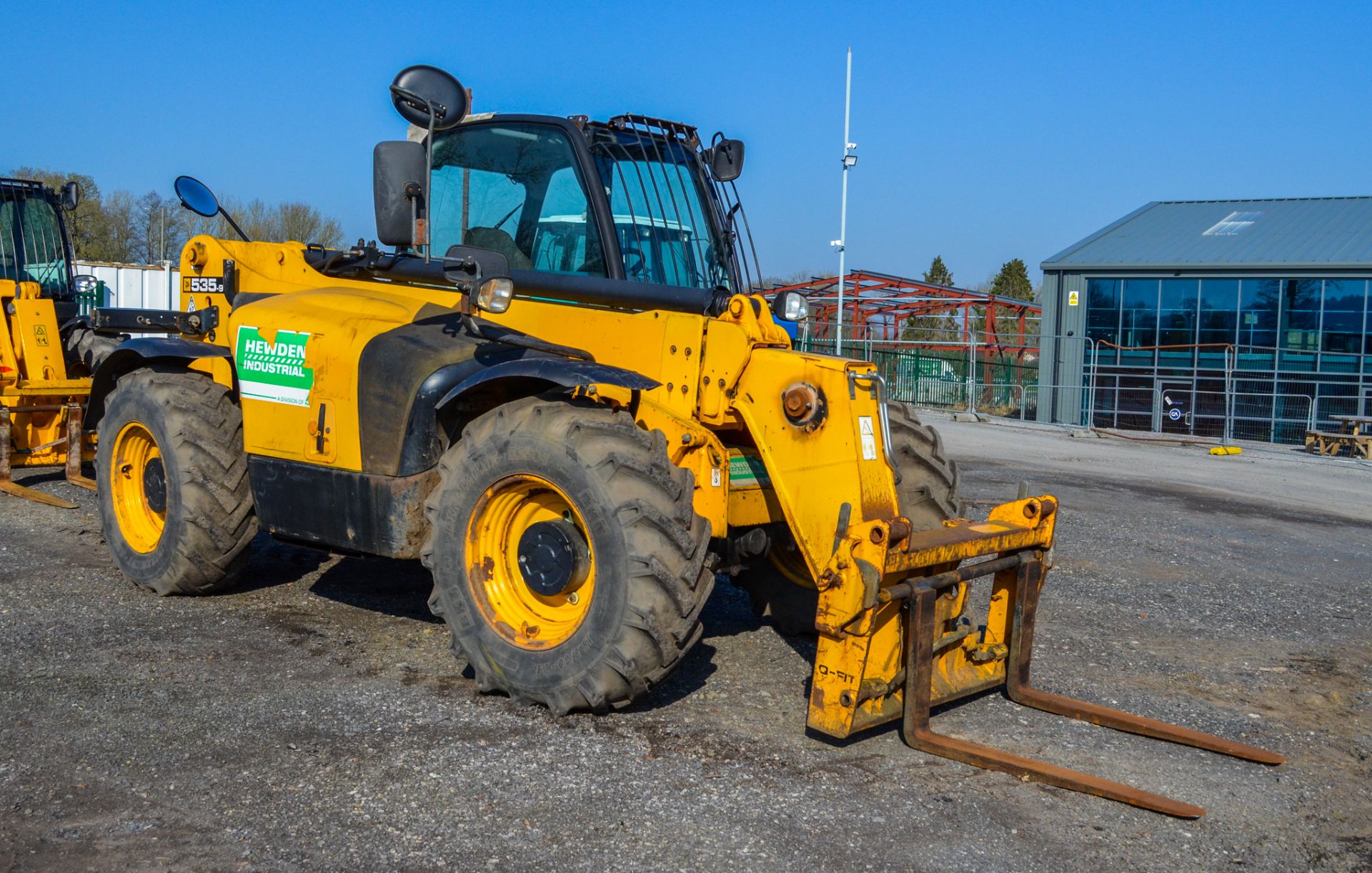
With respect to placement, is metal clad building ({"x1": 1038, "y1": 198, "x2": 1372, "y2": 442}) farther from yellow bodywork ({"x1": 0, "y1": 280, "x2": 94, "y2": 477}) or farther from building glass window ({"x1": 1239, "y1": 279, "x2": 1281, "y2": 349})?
yellow bodywork ({"x1": 0, "y1": 280, "x2": 94, "y2": 477})

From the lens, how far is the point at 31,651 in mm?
6047

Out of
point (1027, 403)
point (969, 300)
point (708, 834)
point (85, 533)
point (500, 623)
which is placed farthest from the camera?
point (969, 300)

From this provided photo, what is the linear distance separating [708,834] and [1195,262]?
82.8ft

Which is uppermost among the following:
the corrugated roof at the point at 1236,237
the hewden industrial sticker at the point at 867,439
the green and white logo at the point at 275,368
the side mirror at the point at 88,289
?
the corrugated roof at the point at 1236,237

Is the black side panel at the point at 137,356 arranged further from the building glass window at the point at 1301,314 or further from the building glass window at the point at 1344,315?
the building glass window at the point at 1344,315

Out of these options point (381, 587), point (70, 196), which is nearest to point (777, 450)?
point (381, 587)

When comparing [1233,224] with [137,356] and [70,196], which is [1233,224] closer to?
[70,196]

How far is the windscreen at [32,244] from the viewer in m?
12.8

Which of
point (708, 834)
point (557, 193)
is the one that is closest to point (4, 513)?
point (557, 193)

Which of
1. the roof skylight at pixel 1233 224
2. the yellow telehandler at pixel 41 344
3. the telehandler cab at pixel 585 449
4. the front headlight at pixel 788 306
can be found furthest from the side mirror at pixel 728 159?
the roof skylight at pixel 1233 224

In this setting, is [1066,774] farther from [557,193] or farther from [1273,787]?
[557,193]

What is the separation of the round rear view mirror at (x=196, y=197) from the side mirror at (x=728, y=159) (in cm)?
284

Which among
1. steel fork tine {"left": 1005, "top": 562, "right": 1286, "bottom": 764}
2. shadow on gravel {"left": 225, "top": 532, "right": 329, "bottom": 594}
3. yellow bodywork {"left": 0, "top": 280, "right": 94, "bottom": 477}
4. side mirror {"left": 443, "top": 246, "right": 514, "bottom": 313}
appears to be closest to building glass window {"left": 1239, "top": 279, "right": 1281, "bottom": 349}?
yellow bodywork {"left": 0, "top": 280, "right": 94, "bottom": 477}

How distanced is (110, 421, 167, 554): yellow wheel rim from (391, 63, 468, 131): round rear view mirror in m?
2.92
